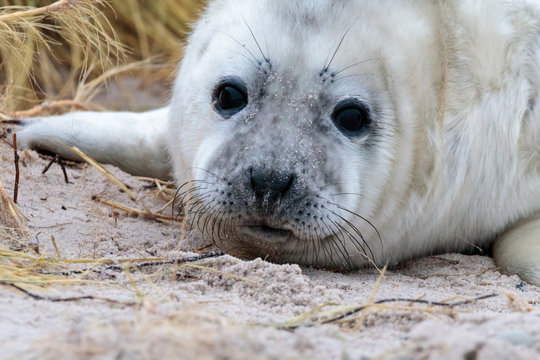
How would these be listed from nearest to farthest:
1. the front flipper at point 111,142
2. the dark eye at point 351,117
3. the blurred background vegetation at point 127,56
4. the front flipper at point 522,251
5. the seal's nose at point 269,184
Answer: the seal's nose at point 269,184, the dark eye at point 351,117, the front flipper at point 522,251, the front flipper at point 111,142, the blurred background vegetation at point 127,56

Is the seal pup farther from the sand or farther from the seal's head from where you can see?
the sand

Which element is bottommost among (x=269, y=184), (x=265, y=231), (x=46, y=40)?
(x=265, y=231)

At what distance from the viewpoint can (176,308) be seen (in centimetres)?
170

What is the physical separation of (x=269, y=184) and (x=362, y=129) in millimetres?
486

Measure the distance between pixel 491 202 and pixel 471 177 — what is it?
6.5 inches

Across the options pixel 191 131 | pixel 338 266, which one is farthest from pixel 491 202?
pixel 191 131

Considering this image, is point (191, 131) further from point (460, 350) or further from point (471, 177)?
point (460, 350)

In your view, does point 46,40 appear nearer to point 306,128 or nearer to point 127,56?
point 127,56

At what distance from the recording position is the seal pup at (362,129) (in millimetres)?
2467

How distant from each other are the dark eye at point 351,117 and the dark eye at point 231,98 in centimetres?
34

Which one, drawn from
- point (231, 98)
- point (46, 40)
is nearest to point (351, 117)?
point (231, 98)

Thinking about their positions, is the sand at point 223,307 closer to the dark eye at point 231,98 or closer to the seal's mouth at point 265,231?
the seal's mouth at point 265,231

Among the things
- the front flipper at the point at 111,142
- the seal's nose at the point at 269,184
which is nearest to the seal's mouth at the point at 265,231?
the seal's nose at the point at 269,184

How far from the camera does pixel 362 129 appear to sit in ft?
8.68
